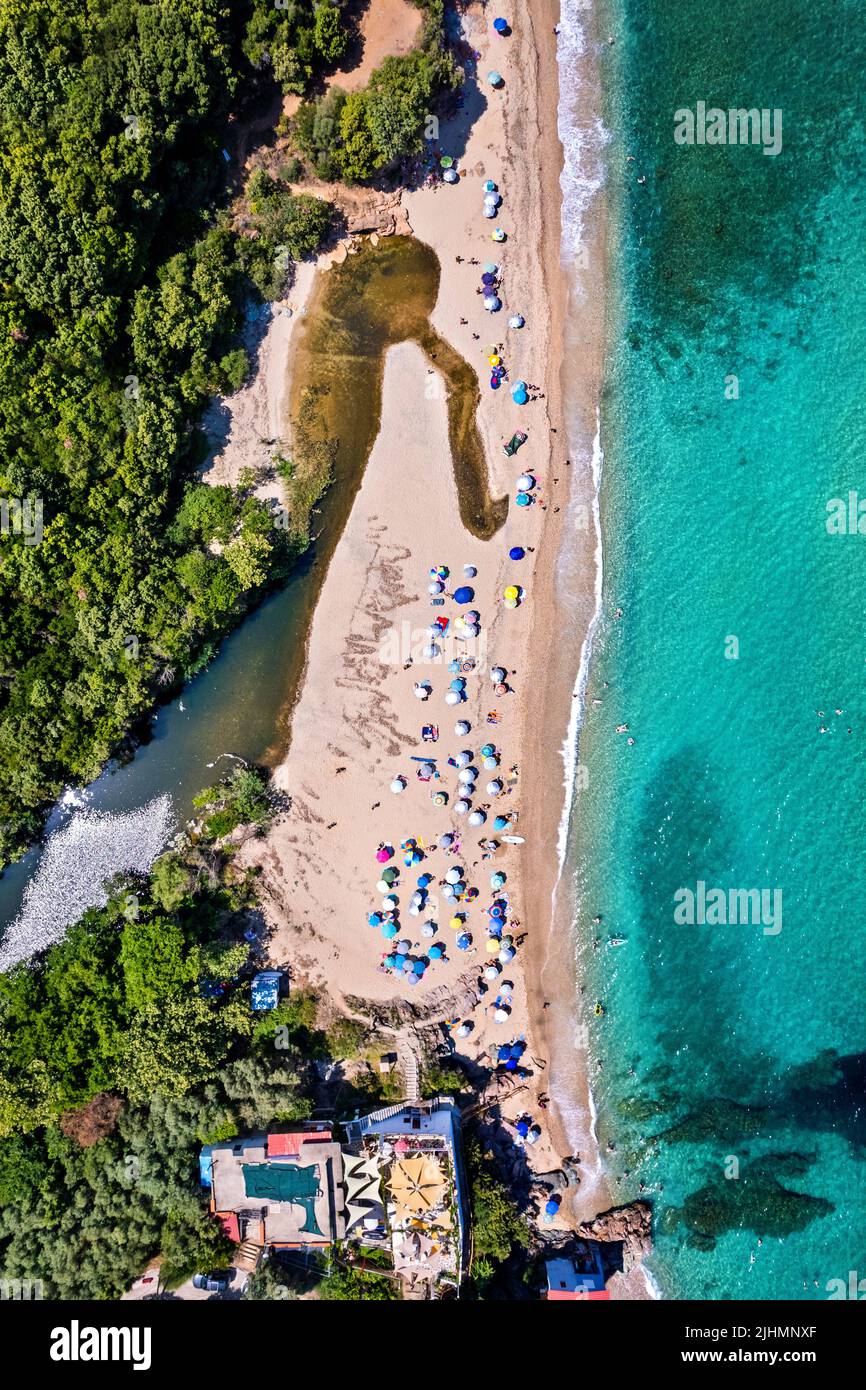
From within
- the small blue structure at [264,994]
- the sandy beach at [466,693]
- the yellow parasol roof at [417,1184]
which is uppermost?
the sandy beach at [466,693]

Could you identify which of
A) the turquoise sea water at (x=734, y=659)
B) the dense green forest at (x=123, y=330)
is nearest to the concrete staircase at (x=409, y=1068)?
the turquoise sea water at (x=734, y=659)

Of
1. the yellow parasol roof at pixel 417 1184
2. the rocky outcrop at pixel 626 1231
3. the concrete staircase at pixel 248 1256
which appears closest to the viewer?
the yellow parasol roof at pixel 417 1184

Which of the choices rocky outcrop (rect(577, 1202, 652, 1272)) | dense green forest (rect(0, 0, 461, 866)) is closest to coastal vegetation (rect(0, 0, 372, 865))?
dense green forest (rect(0, 0, 461, 866))

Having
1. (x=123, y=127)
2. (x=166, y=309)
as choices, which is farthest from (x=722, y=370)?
(x=123, y=127)

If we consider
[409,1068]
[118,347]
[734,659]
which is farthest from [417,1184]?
[118,347]

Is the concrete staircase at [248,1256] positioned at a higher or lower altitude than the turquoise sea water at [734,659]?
lower

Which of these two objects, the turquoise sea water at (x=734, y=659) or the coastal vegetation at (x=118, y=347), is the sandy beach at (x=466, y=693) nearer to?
the turquoise sea water at (x=734, y=659)
